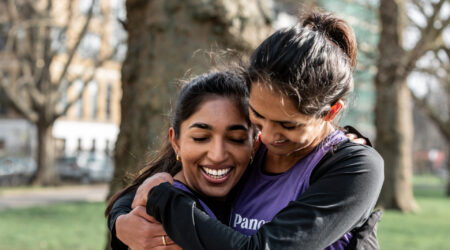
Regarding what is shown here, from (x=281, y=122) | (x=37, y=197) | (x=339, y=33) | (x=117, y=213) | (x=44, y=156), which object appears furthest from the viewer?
(x=44, y=156)

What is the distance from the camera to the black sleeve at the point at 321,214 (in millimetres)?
1931

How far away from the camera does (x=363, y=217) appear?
6.71 feet

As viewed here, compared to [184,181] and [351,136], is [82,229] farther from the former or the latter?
[351,136]

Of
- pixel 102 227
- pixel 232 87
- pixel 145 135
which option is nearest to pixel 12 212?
pixel 102 227

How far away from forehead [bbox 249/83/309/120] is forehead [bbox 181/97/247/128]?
0.38 metres

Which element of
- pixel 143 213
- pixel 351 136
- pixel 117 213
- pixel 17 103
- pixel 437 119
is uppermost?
pixel 351 136

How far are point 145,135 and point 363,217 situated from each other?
11.3 feet

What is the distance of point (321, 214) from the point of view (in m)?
1.93

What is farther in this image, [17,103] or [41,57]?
[17,103]

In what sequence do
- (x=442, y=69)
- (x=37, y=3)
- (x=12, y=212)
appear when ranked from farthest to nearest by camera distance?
(x=37, y=3)
(x=442, y=69)
(x=12, y=212)

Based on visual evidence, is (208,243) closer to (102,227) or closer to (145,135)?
(145,135)

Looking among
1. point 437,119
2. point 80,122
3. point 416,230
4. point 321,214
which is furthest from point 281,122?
point 80,122

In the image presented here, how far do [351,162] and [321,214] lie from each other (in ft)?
0.68

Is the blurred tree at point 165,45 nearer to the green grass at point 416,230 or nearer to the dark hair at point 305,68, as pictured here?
the dark hair at point 305,68
